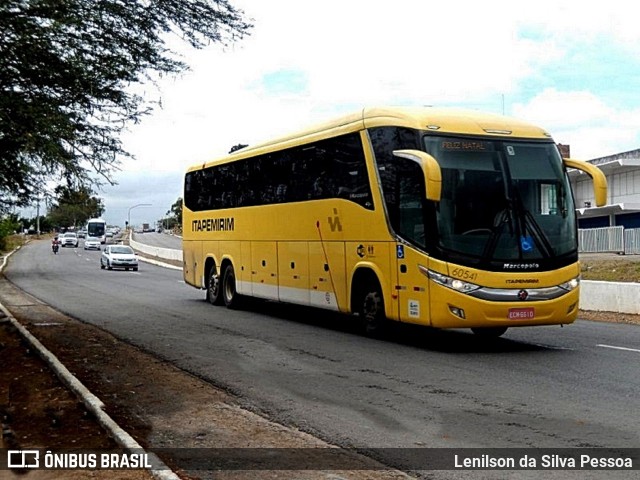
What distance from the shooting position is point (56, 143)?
1132 centimetres

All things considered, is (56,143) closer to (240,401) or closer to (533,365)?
(240,401)

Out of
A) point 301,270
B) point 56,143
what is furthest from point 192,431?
point 301,270

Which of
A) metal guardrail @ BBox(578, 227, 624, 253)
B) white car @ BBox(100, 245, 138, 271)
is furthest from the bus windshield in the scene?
white car @ BBox(100, 245, 138, 271)

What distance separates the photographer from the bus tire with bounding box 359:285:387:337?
567 inches

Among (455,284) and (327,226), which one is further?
(327,226)

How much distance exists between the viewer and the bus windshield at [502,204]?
1259cm

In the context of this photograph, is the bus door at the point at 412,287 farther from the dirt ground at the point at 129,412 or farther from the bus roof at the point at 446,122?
the dirt ground at the point at 129,412

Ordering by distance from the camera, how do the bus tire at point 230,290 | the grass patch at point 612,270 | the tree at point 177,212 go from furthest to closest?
the tree at point 177,212
the grass patch at point 612,270
the bus tire at point 230,290

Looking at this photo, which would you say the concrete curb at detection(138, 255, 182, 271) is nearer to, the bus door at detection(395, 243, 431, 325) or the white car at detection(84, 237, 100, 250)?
the white car at detection(84, 237, 100, 250)

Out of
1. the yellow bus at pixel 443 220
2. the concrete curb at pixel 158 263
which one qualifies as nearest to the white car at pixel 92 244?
the concrete curb at pixel 158 263

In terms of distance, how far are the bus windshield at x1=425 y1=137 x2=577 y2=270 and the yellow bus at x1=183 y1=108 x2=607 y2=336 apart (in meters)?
0.02

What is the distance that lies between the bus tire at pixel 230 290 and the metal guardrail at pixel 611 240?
768 inches

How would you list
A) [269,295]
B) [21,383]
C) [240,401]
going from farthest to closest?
[269,295], [21,383], [240,401]

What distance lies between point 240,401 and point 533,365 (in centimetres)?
445
